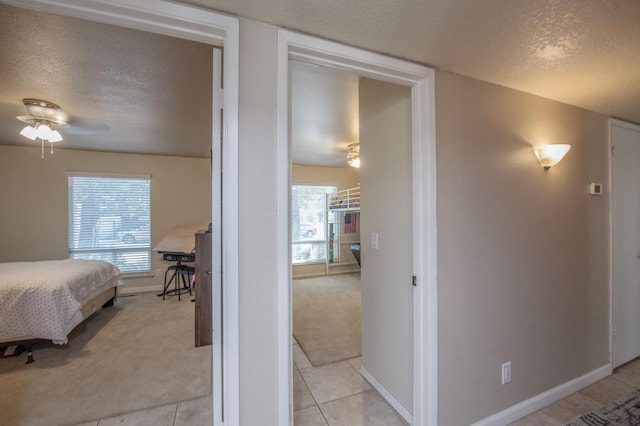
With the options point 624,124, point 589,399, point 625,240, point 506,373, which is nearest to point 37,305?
point 506,373

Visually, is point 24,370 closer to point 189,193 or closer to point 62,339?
Result: point 62,339

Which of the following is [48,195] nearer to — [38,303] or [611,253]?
[38,303]

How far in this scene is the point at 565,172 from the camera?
1.97 m

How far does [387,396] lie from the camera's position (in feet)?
6.23

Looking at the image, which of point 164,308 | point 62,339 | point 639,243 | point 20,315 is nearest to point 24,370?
point 62,339

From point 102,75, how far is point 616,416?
4172 millimetres

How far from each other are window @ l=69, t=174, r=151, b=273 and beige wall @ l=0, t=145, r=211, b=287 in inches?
4.1

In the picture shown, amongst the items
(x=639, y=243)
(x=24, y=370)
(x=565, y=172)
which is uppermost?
(x=565, y=172)

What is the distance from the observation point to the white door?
2291mm

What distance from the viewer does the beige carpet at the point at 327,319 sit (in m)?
2.63

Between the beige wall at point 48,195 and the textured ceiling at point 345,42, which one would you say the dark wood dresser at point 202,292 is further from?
the beige wall at point 48,195

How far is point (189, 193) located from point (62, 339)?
2886 millimetres

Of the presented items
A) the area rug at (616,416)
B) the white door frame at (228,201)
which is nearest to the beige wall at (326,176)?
the white door frame at (228,201)

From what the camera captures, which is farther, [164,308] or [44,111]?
[164,308]
